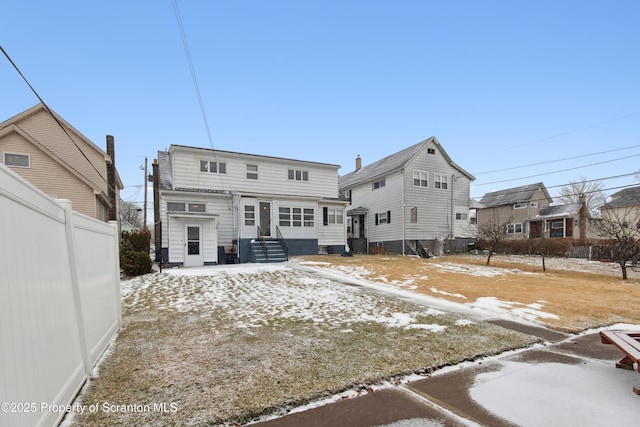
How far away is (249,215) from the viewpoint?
18641 millimetres

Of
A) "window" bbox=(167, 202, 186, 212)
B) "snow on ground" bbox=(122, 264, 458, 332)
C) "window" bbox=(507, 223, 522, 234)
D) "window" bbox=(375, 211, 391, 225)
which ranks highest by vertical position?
"window" bbox=(167, 202, 186, 212)

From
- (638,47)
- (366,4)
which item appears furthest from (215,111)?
(638,47)

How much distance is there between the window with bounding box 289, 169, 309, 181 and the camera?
2106cm

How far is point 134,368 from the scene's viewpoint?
3.77 m

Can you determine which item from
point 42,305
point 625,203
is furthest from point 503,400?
point 625,203

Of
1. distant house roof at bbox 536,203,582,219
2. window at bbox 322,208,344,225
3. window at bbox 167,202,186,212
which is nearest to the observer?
window at bbox 167,202,186,212

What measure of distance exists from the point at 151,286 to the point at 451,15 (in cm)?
1706

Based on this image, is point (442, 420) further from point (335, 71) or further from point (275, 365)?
point (335, 71)

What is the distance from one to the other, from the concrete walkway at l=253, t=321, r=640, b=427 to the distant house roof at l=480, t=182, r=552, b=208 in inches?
1356

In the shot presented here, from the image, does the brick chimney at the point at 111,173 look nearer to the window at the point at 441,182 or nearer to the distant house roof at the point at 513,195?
the window at the point at 441,182

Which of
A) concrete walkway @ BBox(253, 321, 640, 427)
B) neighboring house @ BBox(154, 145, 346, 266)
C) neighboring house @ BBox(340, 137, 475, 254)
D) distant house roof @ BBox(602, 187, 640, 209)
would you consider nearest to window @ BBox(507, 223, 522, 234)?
distant house roof @ BBox(602, 187, 640, 209)

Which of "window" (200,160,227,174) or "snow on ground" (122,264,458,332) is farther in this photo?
"window" (200,160,227,174)

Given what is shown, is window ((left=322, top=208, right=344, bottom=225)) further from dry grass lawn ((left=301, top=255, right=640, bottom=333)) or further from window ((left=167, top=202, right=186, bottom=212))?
window ((left=167, top=202, right=186, bottom=212))

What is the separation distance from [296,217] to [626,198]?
35.6 m
